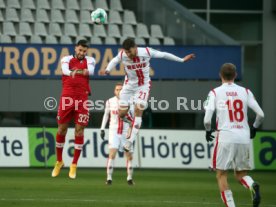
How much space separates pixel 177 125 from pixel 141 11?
12.5 feet

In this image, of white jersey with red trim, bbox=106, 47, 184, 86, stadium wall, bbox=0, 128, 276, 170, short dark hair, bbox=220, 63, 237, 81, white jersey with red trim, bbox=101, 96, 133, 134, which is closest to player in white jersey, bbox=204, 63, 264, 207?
short dark hair, bbox=220, 63, 237, 81

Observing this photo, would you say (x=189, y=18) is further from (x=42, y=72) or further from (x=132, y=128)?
(x=132, y=128)

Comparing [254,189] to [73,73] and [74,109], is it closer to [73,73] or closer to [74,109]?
[73,73]

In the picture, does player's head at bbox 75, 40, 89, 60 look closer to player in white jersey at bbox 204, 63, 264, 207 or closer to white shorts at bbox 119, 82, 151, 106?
white shorts at bbox 119, 82, 151, 106

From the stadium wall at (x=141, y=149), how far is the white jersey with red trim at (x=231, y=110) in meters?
12.4

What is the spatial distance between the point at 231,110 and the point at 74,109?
5.73 meters

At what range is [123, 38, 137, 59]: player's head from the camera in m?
16.2

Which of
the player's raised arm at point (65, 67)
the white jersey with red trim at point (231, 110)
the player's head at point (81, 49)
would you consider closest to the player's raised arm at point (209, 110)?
the white jersey with red trim at point (231, 110)

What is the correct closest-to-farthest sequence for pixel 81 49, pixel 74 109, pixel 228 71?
1. pixel 228 71
2. pixel 81 49
3. pixel 74 109

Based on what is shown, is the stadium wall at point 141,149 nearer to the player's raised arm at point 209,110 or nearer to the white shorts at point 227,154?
the white shorts at point 227,154

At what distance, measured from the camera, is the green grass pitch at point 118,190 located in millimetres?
13555

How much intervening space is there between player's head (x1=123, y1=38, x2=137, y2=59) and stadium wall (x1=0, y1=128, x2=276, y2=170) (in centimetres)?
788

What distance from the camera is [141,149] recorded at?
79.0 feet

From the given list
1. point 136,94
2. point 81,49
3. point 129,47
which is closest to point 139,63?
point 129,47
